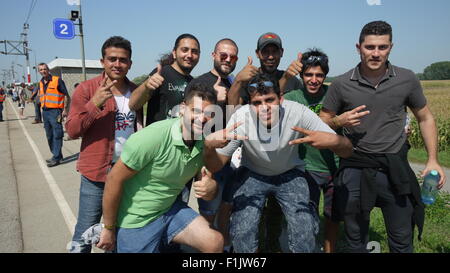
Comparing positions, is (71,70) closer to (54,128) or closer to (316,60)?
(54,128)

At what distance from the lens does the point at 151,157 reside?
2305 millimetres

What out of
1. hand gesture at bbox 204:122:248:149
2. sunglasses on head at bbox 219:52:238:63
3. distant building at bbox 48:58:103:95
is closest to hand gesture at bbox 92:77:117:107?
hand gesture at bbox 204:122:248:149

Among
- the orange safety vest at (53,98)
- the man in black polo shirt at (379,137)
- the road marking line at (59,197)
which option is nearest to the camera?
the man in black polo shirt at (379,137)

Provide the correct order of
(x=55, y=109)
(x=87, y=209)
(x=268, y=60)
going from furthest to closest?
(x=55, y=109)
(x=268, y=60)
(x=87, y=209)

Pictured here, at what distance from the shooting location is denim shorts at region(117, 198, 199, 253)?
2.41m

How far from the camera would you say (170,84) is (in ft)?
10.2

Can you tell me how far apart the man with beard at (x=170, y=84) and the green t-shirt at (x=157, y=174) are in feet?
1.57

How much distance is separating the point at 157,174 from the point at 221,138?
56 cm

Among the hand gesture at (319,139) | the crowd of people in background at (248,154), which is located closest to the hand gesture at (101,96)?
the crowd of people in background at (248,154)

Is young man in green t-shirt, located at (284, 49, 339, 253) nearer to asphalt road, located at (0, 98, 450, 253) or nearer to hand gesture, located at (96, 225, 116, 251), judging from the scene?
hand gesture, located at (96, 225, 116, 251)

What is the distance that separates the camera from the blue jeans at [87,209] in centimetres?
258

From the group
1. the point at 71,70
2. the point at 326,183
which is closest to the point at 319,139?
the point at 326,183

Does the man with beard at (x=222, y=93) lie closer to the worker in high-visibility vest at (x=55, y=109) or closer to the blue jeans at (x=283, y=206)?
the blue jeans at (x=283, y=206)
